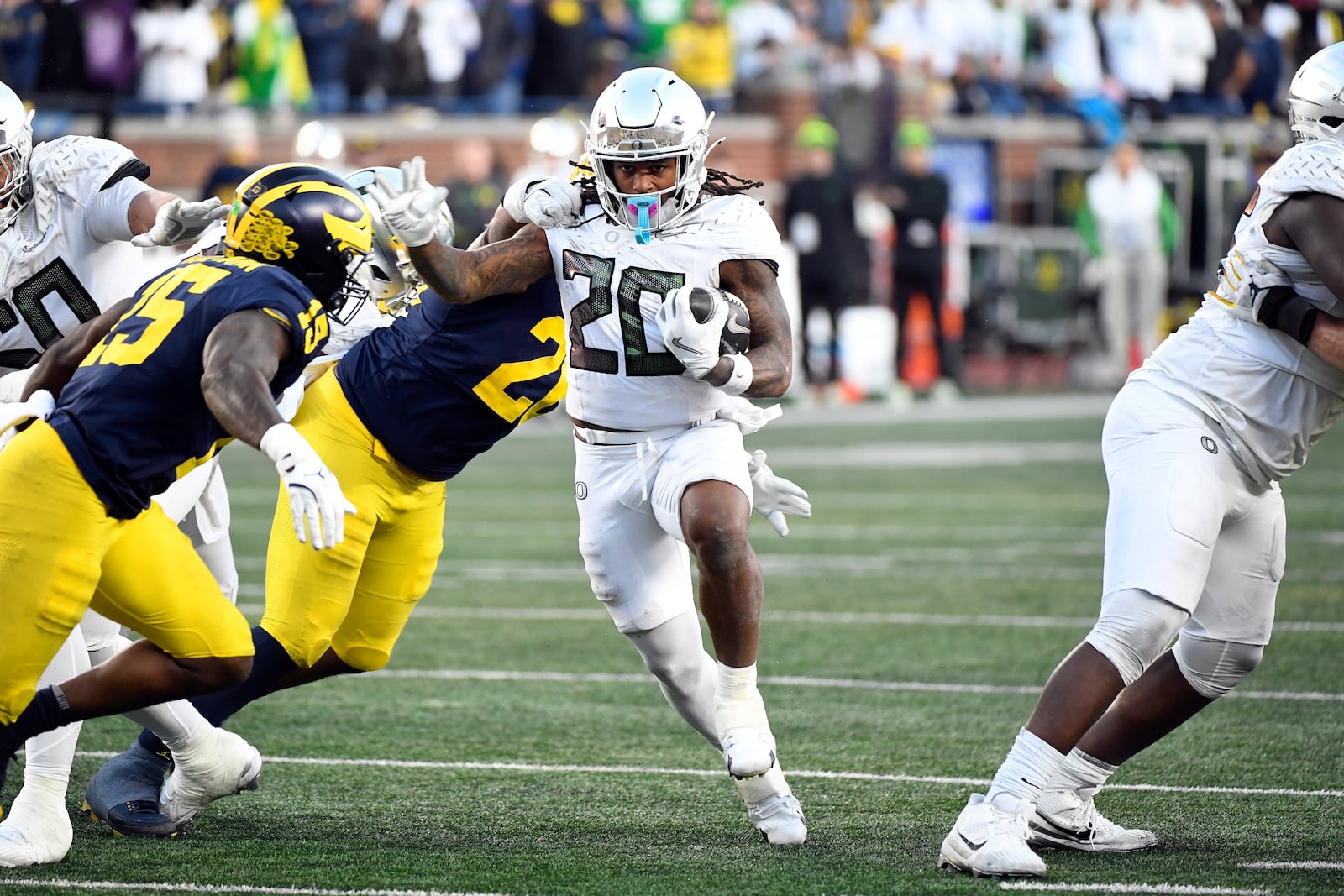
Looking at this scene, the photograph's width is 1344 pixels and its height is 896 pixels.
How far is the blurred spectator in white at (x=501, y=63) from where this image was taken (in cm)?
1777

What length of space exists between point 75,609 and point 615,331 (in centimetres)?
141

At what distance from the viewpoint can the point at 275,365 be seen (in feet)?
12.7

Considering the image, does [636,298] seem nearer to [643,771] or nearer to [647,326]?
[647,326]

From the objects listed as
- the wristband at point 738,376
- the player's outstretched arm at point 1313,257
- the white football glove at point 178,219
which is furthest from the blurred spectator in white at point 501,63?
the player's outstretched arm at point 1313,257

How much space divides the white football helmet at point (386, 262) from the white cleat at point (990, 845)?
1949 millimetres

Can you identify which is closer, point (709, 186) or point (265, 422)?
point (265, 422)

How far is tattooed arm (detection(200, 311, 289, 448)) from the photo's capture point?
3.77 meters

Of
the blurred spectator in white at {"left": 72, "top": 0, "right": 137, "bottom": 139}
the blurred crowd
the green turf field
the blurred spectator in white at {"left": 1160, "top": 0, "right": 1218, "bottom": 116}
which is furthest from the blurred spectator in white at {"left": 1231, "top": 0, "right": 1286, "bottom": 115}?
the green turf field

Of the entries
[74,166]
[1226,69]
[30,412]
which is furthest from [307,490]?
[1226,69]

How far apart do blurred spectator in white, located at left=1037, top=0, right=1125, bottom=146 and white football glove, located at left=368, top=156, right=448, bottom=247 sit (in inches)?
682

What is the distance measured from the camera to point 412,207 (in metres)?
4.25

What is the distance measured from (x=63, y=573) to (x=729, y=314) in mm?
1611

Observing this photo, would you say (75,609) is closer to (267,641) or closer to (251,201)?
(267,641)

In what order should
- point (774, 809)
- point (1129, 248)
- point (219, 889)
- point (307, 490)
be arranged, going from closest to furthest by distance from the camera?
point (307, 490) → point (219, 889) → point (774, 809) → point (1129, 248)
